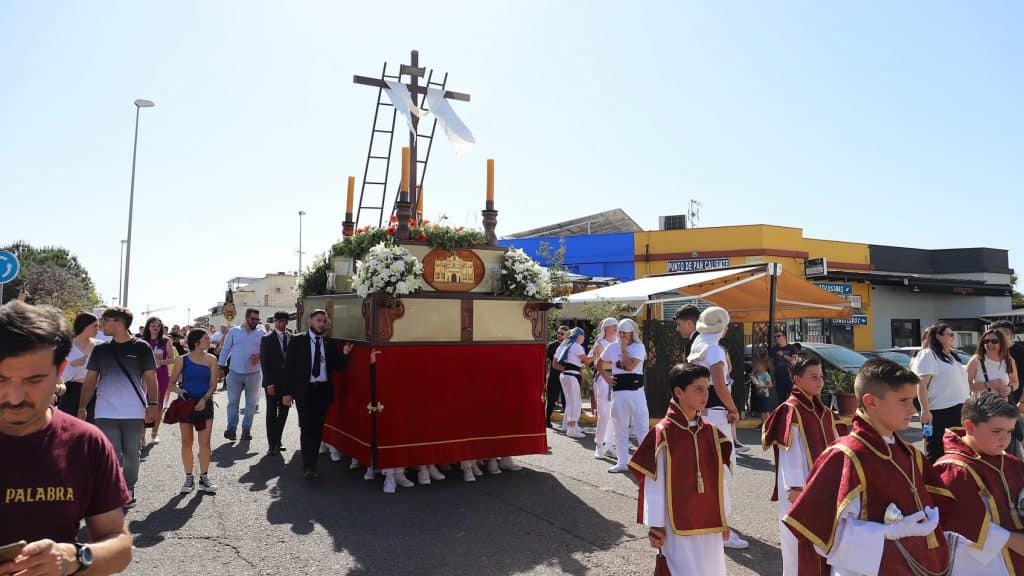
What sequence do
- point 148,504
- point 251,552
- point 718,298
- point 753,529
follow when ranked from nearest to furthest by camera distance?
point 251,552 < point 753,529 < point 148,504 < point 718,298

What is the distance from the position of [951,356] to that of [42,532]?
746cm

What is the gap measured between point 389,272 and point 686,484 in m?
3.93

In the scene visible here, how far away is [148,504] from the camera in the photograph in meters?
6.73

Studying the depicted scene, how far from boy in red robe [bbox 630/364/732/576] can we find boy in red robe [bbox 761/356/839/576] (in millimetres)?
532

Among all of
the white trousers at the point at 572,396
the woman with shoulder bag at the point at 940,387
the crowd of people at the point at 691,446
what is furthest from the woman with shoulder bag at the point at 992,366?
the white trousers at the point at 572,396

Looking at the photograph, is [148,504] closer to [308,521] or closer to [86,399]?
[86,399]

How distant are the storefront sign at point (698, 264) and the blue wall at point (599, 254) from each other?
1659 mm

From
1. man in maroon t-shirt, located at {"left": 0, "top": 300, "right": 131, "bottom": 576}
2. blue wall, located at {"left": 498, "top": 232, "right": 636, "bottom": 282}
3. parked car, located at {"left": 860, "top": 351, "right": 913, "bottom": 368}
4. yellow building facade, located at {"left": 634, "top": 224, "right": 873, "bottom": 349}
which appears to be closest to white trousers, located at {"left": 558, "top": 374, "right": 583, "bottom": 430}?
parked car, located at {"left": 860, "top": 351, "right": 913, "bottom": 368}

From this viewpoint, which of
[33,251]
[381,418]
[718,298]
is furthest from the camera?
[33,251]

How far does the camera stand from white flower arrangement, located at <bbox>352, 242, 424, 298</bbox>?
22.9 ft

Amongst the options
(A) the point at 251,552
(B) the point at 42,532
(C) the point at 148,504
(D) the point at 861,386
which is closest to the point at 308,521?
(A) the point at 251,552

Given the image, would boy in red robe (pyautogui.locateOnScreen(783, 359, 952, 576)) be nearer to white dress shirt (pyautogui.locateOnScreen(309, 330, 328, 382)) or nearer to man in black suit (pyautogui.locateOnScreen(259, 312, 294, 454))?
white dress shirt (pyautogui.locateOnScreen(309, 330, 328, 382))

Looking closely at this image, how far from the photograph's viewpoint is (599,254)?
28.8m

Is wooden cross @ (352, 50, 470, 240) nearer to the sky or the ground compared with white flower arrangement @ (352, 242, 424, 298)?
nearer to the sky
